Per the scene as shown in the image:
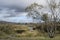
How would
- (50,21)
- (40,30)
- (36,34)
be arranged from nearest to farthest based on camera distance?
(50,21) < (36,34) < (40,30)

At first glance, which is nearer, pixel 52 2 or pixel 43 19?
pixel 52 2

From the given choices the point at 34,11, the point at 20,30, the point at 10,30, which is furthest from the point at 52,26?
the point at 20,30

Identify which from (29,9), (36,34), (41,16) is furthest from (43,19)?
(36,34)

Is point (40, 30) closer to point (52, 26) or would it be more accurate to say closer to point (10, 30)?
point (10, 30)

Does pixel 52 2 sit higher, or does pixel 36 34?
pixel 52 2

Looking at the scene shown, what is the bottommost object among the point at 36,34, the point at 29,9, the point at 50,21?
the point at 36,34

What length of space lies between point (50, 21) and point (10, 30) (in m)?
17.9

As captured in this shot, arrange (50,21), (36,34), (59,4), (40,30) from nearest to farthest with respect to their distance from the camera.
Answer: (59,4), (50,21), (36,34), (40,30)

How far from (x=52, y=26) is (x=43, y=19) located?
8.69 feet

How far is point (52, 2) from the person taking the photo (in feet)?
148

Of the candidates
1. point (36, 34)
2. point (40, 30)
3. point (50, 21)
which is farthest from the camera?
point (40, 30)

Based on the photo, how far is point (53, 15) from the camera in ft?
153

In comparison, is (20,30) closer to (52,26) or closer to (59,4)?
(52,26)

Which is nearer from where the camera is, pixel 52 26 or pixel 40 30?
pixel 52 26
